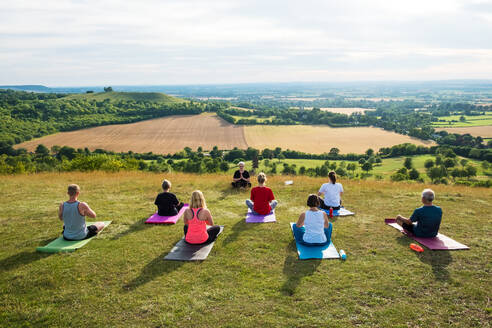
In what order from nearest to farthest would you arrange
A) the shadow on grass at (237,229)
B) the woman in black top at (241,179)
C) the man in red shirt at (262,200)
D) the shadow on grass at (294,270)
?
the shadow on grass at (294,270) → the shadow on grass at (237,229) → the man in red shirt at (262,200) → the woman in black top at (241,179)

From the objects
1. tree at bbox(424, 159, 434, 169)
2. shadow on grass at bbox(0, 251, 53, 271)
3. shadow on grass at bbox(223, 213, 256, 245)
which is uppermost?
shadow on grass at bbox(0, 251, 53, 271)

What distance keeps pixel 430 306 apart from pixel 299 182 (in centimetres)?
1146

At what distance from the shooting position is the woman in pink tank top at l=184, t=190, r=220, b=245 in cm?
798

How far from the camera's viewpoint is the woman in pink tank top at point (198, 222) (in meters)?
7.98

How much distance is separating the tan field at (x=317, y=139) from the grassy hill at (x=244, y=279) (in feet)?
Answer: 241

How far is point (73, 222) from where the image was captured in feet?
28.3

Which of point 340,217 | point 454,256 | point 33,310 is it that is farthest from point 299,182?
point 33,310

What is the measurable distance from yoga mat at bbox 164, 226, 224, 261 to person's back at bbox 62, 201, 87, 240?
10.4ft

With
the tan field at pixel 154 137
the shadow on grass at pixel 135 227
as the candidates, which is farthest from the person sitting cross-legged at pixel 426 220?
the tan field at pixel 154 137

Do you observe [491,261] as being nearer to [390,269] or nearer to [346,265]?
[390,269]

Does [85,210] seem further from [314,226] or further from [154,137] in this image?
[154,137]

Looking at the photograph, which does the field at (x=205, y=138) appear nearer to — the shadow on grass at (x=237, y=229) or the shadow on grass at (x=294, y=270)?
the shadow on grass at (x=237, y=229)

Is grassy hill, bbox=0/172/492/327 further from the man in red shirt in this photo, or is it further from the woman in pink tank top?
the man in red shirt

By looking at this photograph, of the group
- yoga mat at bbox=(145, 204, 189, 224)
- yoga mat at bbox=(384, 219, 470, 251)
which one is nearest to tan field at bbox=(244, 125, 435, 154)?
yoga mat at bbox=(145, 204, 189, 224)
